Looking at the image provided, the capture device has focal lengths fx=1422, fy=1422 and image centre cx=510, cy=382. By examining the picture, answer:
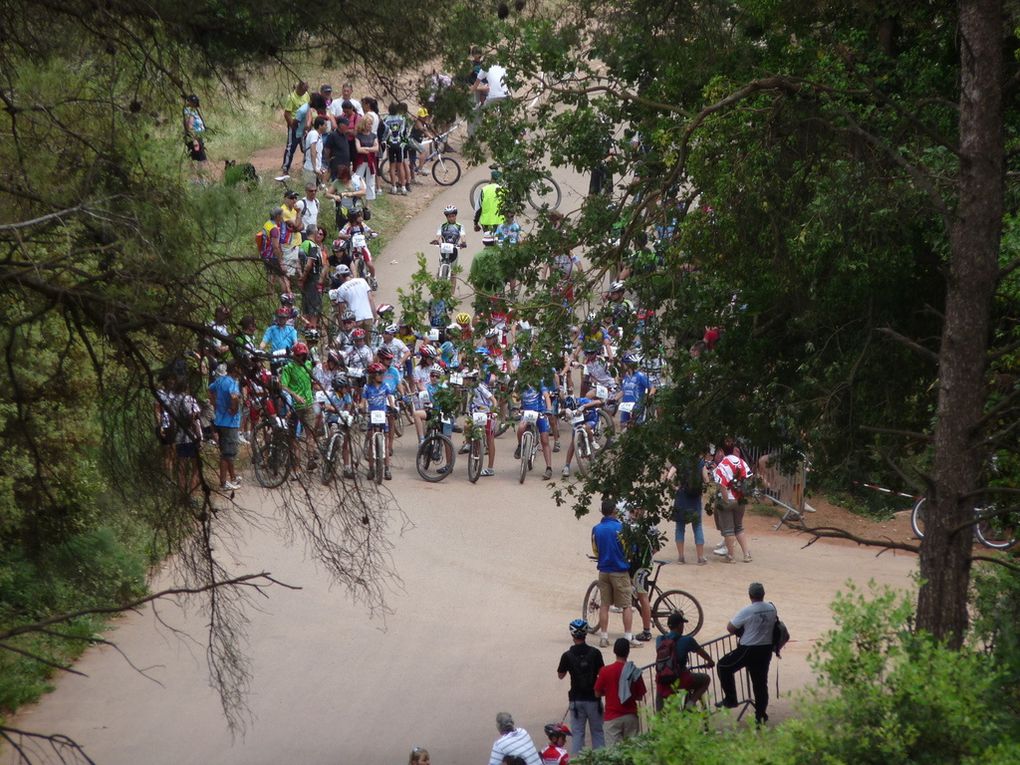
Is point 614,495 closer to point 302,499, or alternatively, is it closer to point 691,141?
point 691,141

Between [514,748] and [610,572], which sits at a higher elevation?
[610,572]

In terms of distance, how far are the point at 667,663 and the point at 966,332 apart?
5.45 m

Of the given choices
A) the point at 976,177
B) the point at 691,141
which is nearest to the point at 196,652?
the point at 691,141

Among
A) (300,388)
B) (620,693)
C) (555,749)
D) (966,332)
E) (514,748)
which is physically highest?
(966,332)

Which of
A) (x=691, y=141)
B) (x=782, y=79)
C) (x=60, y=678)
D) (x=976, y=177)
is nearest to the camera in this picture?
(x=976, y=177)

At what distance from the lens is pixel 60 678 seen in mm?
15484

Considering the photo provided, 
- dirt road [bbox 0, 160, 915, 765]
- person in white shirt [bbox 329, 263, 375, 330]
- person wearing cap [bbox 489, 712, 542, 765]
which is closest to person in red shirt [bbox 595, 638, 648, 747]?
dirt road [bbox 0, 160, 915, 765]

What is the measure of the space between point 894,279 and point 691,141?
224 centimetres

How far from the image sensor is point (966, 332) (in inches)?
349

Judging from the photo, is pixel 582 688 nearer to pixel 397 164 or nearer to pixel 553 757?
pixel 553 757

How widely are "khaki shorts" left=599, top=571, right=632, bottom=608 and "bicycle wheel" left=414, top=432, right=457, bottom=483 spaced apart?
5.26 m

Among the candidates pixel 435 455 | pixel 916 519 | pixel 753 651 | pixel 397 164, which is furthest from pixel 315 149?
pixel 753 651

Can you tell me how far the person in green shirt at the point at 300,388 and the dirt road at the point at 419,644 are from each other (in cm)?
336

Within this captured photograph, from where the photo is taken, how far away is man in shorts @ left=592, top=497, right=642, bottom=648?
15.6 m
